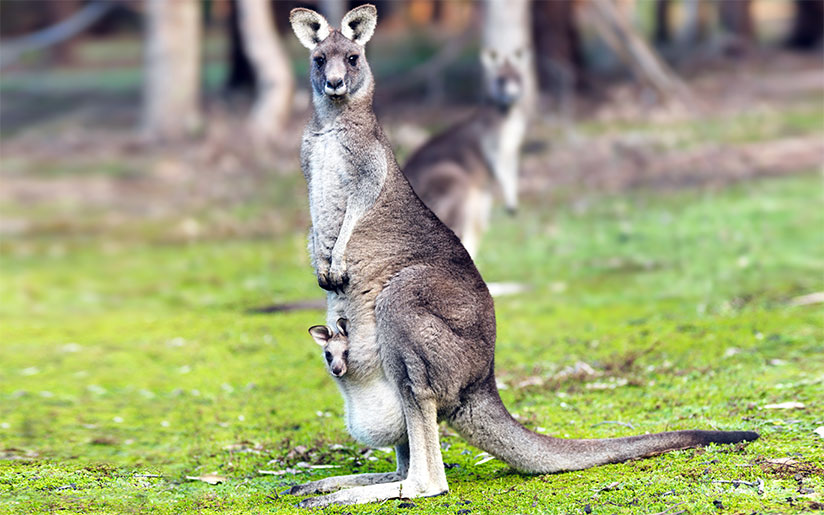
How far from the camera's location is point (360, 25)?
16.5 feet

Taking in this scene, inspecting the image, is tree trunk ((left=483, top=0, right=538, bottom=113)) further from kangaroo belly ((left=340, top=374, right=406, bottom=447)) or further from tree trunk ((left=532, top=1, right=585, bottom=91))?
kangaroo belly ((left=340, top=374, right=406, bottom=447))

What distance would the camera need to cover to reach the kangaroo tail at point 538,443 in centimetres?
473

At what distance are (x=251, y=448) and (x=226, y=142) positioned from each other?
10652 mm

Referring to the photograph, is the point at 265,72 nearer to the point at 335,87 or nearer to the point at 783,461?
the point at 335,87

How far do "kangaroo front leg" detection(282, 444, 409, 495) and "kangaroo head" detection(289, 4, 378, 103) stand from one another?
61.9 inches

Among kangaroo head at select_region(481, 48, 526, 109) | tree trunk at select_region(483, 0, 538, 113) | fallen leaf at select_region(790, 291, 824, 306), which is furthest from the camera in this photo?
tree trunk at select_region(483, 0, 538, 113)

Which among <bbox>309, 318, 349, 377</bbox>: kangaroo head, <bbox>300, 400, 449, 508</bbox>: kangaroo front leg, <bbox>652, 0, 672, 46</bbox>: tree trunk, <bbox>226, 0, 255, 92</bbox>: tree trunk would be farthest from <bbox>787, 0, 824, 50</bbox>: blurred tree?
<bbox>300, 400, 449, 508</bbox>: kangaroo front leg

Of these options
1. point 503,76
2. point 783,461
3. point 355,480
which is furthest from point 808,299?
point 355,480

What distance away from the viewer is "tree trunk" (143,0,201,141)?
16891 millimetres

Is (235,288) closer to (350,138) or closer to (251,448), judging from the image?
(251,448)

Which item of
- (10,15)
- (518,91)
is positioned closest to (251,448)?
(518,91)

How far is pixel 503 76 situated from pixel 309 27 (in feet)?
19.8

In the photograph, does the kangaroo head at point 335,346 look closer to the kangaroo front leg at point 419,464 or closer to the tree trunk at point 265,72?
the kangaroo front leg at point 419,464

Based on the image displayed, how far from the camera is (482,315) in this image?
479cm
